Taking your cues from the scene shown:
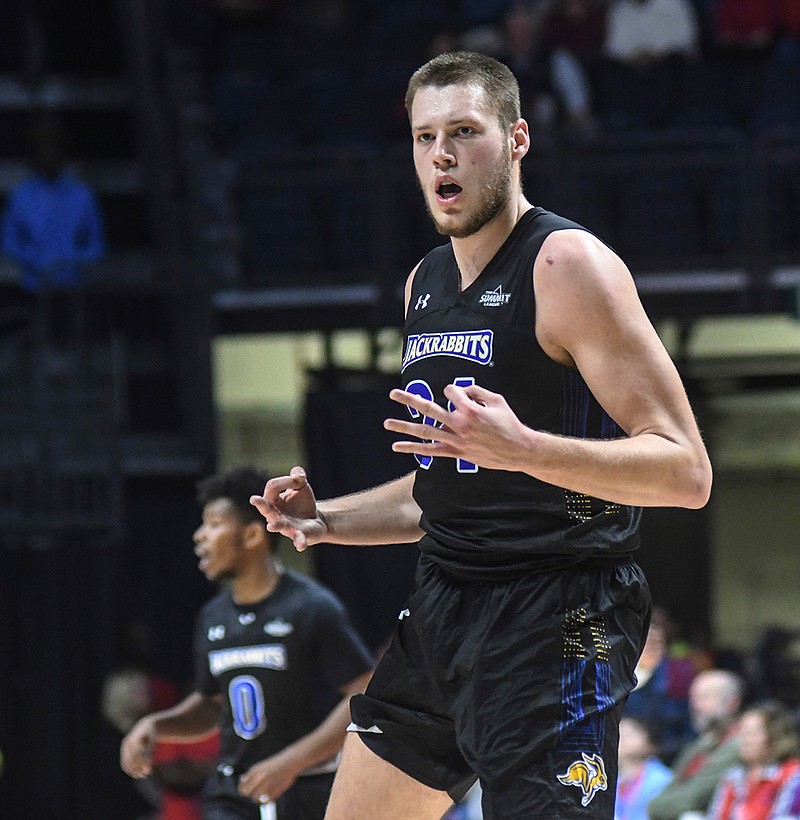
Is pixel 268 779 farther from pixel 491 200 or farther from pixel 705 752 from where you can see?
pixel 705 752

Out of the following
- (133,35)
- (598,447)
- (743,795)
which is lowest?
(743,795)

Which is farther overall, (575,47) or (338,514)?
(575,47)

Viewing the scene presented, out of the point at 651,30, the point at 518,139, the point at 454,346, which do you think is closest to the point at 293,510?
the point at 454,346

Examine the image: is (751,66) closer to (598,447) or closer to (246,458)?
(246,458)

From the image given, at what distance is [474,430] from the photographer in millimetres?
2746

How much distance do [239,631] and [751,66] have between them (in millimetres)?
7700

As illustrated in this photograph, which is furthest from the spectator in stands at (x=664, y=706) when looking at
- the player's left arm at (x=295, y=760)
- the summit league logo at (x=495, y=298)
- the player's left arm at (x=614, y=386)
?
the player's left arm at (x=614, y=386)

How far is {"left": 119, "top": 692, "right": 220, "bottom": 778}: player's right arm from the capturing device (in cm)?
486

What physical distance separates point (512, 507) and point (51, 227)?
7988mm

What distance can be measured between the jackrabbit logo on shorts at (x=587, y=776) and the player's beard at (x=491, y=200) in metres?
1.10

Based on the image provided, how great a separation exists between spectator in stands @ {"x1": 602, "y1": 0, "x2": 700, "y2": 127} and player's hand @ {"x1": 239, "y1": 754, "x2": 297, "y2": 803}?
7.25 meters

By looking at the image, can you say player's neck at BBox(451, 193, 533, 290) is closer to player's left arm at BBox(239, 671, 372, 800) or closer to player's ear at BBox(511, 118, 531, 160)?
player's ear at BBox(511, 118, 531, 160)

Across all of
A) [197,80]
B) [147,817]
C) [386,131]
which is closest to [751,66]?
[386,131]

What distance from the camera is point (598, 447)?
2889 millimetres
